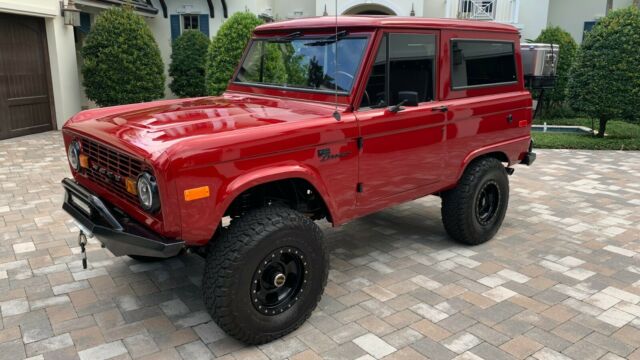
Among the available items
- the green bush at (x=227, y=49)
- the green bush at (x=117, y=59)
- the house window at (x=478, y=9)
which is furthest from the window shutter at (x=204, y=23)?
the house window at (x=478, y=9)

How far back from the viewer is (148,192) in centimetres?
286

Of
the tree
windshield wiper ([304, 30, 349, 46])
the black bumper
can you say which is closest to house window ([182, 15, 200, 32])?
the tree

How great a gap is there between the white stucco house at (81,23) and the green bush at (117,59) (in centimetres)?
62

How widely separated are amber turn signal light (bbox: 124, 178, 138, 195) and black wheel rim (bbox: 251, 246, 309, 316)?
34.3 inches

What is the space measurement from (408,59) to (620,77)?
27.8 ft

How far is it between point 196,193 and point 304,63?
67.5 inches

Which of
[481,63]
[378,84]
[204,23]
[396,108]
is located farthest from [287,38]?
[204,23]

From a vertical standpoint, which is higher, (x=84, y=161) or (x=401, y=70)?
(x=401, y=70)

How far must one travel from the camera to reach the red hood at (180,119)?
298 centimetres

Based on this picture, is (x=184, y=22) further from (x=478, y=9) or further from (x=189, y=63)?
(x=478, y=9)

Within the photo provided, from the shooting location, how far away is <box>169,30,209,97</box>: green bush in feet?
47.3

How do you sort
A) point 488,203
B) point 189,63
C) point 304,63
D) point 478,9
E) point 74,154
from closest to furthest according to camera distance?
point 74,154 → point 304,63 → point 488,203 → point 189,63 → point 478,9

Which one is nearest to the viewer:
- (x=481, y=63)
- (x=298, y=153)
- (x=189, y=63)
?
(x=298, y=153)

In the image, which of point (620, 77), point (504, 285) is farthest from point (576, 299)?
point (620, 77)
